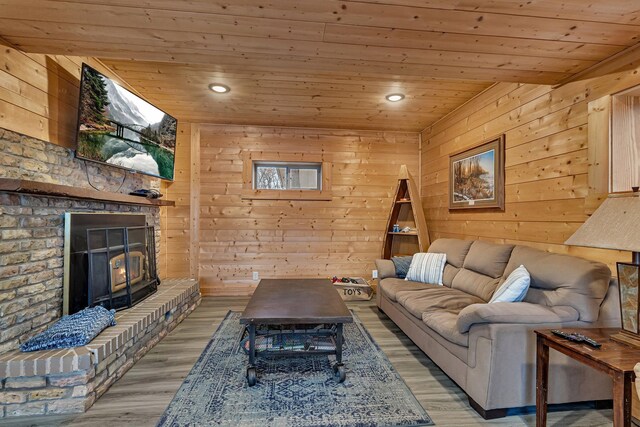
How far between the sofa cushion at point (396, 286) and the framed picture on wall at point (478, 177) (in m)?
1.08

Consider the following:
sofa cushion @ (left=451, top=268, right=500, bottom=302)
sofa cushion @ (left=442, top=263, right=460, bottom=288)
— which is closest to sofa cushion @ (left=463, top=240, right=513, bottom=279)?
sofa cushion @ (left=451, top=268, right=500, bottom=302)

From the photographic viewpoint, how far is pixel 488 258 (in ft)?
8.62

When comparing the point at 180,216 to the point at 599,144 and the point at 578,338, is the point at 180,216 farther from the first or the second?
the point at 599,144

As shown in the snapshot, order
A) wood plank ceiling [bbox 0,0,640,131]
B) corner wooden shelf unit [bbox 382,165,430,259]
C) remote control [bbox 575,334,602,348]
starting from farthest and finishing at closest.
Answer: corner wooden shelf unit [bbox 382,165,430,259] → wood plank ceiling [bbox 0,0,640,131] → remote control [bbox 575,334,602,348]

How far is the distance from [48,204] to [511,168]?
12.6 feet

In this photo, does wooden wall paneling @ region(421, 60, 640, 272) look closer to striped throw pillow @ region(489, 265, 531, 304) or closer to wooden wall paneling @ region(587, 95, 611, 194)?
wooden wall paneling @ region(587, 95, 611, 194)

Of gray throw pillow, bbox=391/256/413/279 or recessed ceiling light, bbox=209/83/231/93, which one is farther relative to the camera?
gray throw pillow, bbox=391/256/413/279

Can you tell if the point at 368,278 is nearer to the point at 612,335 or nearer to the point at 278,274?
the point at 278,274

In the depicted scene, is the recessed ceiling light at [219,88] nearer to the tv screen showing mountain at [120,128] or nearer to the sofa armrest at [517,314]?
the tv screen showing mountain at [120,128]

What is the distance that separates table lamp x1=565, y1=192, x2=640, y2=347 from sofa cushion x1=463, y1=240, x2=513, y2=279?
40.0 inches

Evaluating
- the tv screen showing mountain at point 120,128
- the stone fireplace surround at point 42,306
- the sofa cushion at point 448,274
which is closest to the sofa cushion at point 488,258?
the sofa cushion at point 448,274

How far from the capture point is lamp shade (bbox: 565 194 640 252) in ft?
4.23

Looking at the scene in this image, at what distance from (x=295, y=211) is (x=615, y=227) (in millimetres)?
3523

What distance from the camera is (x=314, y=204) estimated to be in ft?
14.6
